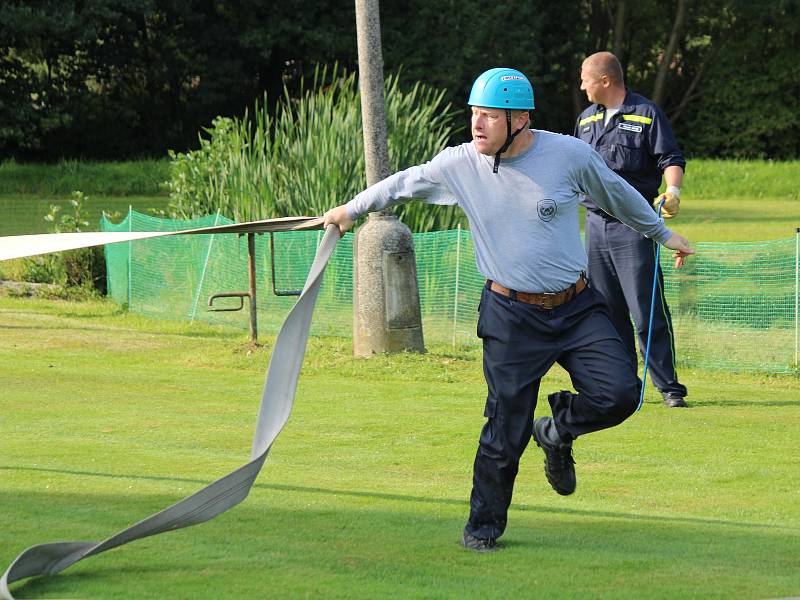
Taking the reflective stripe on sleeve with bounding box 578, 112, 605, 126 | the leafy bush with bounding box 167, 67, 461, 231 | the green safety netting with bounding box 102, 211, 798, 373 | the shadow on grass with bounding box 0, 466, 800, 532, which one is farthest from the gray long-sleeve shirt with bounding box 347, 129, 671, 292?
the leafy bush with bounding box 167, 67, 461, 231

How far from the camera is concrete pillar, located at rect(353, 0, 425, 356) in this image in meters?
10.8

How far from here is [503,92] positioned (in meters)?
4.96

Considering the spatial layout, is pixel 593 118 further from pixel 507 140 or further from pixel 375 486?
pixel 507 140

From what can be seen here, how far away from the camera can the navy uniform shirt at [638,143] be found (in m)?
8.43

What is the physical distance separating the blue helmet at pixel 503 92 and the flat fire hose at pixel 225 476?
797 millimetres

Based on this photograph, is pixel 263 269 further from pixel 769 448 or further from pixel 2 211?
pixel 2 211

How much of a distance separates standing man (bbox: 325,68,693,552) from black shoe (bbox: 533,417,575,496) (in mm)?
299

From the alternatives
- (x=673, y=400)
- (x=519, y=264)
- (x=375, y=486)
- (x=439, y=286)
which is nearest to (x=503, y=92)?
(x=519, y=264)

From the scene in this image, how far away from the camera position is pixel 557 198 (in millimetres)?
4996

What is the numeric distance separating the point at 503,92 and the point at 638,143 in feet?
12.2

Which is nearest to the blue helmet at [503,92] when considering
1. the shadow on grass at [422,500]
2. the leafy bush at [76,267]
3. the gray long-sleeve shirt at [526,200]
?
the gray long-sleeve shirt at [526,200]

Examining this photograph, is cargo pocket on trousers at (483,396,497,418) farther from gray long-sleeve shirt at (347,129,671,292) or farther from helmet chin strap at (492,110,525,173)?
helmet chin strap at (492,110,525,173)

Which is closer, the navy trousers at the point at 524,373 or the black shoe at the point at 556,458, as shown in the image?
the navy trousers at the point at 524,373

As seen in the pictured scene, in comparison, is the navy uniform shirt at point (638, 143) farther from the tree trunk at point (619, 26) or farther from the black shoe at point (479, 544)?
the tree trunk at point (619, 26)
